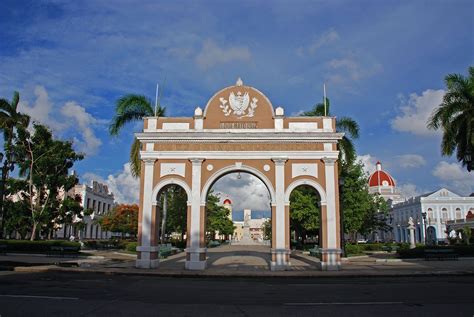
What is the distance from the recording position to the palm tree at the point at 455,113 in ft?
87.6

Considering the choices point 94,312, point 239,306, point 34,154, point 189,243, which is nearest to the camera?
point 94,312

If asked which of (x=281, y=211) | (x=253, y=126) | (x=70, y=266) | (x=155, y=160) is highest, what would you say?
(x=253, y=126)

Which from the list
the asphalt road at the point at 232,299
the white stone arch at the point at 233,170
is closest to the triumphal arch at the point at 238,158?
the white stone arch at the point at 233,170

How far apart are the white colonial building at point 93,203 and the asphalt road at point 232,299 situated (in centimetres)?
5977

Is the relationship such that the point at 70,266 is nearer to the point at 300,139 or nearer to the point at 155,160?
the point at 155,160

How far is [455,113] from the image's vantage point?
27.1 m

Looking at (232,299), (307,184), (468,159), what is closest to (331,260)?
(307,184)

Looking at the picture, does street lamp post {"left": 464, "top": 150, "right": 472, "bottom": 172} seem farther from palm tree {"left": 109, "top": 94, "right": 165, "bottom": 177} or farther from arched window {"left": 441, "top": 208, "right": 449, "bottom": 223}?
arched window {"left": 441, "top": 208, "right": 449, "bottom": 223}

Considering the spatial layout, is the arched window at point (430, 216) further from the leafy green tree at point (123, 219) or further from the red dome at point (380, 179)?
the leafy green tree at point (123, 219)

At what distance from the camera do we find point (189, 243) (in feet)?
68.4

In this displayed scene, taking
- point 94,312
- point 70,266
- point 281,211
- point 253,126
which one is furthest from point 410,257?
point 94,312

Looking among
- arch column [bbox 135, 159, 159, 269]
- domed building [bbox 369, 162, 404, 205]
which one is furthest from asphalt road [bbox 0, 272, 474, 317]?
domed building [bbox 369, 162, 404, 205]

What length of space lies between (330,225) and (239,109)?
774cm

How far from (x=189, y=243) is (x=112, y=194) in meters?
71.6
